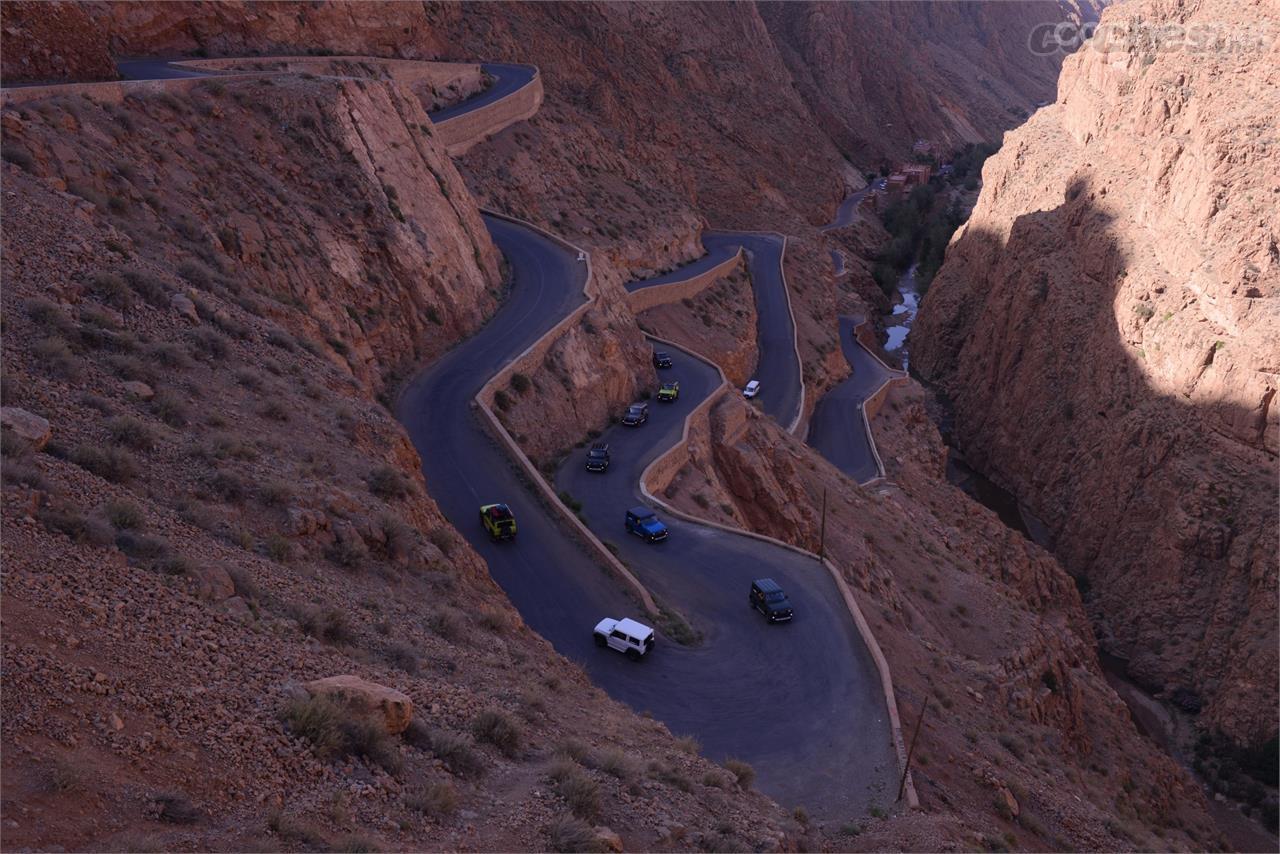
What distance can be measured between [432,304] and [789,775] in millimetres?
20023

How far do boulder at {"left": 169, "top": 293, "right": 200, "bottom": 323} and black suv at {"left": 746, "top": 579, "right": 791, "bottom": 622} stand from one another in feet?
43.6

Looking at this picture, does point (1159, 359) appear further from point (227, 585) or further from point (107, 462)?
point (107, 462)

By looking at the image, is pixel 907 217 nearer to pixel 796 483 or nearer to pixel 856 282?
pixel 856 282

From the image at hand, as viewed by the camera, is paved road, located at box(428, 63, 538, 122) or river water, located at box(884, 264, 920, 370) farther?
river water, located at box(884, 264, 920, 370)

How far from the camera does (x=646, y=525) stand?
84.1ft

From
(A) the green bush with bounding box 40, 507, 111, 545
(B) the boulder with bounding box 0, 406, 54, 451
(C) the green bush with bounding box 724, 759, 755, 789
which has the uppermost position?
(B) the boulder with bounding box 0, 406, 54, 451

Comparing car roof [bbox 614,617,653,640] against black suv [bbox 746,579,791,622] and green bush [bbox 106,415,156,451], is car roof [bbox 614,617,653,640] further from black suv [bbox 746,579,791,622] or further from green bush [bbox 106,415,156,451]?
green bush [bbox 106,415,156,451]

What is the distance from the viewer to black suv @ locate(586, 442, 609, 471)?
1164 inches

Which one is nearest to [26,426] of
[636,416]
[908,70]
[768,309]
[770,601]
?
[770,601]

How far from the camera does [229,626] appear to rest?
10797 mm

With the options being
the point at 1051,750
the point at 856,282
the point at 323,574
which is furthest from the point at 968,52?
the point at 323,574

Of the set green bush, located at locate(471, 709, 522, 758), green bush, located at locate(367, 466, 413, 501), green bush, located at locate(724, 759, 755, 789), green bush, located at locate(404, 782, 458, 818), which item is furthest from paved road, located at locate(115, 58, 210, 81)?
green bush, located at locate(404, 782, 458, 818)

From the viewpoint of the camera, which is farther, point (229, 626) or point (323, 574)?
point (323, 574)

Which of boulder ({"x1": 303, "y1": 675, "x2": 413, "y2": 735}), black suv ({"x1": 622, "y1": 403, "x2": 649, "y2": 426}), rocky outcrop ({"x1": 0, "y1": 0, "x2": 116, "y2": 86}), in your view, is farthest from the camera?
black suv ({"x1": 622, "y1": 403, "x2": 649, "y2": 426})
